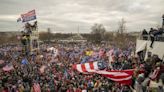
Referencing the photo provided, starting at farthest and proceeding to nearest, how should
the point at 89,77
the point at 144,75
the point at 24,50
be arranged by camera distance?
1. the point at 24,50
2. the point at 89,77
3. the point at 144,75

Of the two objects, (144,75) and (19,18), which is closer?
(144,75)

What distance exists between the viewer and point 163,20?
909 inches

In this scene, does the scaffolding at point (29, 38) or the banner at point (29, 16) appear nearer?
the banner at point (29, 16)

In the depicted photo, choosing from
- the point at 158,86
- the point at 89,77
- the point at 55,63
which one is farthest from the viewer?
the point at 55,63

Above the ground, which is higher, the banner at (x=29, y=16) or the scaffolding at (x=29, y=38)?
the banner at (x=29, y=16)

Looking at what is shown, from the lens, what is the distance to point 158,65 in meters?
15.0

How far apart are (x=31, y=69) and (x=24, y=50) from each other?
2373cm

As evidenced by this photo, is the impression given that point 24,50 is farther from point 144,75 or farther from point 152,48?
point 144,75

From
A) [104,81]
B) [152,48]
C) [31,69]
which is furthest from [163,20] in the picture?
[31,69]

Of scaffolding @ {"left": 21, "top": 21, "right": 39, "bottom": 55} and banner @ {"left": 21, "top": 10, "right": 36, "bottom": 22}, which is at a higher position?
banner @ {"left": 21, "top": 10, "right": 36, "bottom": 22}

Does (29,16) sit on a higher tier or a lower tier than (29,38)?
higher

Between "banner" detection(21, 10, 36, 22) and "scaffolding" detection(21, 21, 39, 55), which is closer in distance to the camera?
"banner" detection(21, 10, 36, 22)

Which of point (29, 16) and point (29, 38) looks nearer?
point (29, 16)

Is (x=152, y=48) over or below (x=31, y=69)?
over
